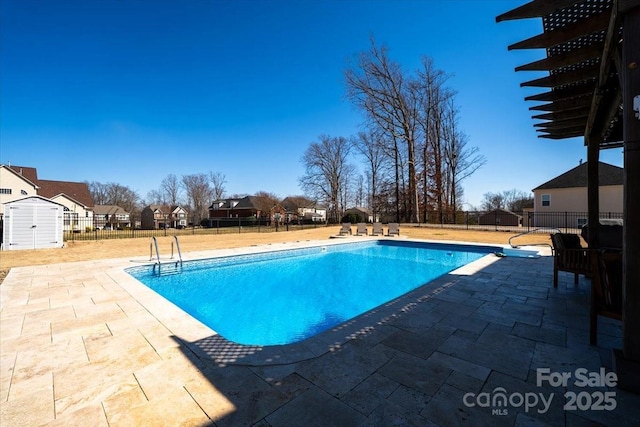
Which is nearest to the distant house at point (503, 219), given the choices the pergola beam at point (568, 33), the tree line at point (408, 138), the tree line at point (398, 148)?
the tree line at point (398, 148)

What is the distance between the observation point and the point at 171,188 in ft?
161

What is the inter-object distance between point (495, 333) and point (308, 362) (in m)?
2.09

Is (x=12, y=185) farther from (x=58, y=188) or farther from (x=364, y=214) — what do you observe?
(x=364, y=214)

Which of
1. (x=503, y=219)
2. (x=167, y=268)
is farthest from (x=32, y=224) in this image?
(x=503, y=219)

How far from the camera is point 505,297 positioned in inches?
165

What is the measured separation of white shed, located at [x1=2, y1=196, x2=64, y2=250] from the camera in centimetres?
1028

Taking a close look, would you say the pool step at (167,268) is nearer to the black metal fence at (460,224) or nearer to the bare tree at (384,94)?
the black metal fence at (460,224)

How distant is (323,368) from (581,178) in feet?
89.0

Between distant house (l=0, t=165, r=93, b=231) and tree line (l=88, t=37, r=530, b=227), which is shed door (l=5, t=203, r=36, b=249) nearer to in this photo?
distant house (l=0, t=165, r=93, b=231)

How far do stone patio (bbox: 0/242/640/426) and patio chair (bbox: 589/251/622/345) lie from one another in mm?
366

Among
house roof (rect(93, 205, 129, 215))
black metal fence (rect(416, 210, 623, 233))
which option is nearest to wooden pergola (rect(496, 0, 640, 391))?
black metal fence (rect(416, 210, 623, 233))

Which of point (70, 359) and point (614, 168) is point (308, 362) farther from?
point (614, 168)

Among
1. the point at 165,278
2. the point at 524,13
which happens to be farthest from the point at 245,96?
the point at 524,13

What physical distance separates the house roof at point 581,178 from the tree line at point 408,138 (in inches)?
217
